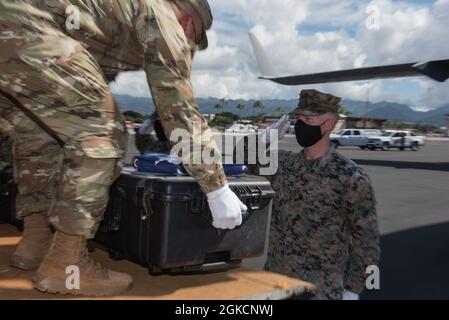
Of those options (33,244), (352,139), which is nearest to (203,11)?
(33,244)

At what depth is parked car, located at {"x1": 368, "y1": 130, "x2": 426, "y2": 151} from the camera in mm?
33219

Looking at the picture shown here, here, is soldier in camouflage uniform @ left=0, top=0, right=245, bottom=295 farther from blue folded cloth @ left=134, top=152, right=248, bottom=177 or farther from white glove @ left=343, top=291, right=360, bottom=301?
white glove @ left=343, top=291, right=360, bottom=301

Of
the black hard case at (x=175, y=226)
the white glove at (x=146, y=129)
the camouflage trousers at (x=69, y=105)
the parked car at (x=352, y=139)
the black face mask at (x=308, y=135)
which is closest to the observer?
the camouflage trousers at (x=69, y=105)

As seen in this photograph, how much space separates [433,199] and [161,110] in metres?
9.36

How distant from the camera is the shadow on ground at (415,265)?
14.0 ft

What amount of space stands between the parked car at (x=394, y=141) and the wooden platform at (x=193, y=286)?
32667 millimetres

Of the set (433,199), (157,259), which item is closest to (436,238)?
(433,199)

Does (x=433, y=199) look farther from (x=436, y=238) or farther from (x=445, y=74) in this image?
(x=445, y=74)

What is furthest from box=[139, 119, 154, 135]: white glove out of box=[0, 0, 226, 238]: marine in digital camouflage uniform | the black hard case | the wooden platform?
box=[0, 0, 226, 238]: marine in digital camouflage uniform

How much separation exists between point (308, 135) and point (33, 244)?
135 centimetres

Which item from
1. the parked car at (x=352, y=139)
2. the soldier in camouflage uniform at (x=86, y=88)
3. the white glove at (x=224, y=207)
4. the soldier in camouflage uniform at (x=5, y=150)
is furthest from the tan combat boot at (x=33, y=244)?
the parked car at (x=352, y=139)

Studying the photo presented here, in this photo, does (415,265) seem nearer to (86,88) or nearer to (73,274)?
(73,274)

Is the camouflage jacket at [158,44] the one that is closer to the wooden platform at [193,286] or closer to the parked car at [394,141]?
the wooden platform at [193,286]

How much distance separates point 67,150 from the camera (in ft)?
5.71
